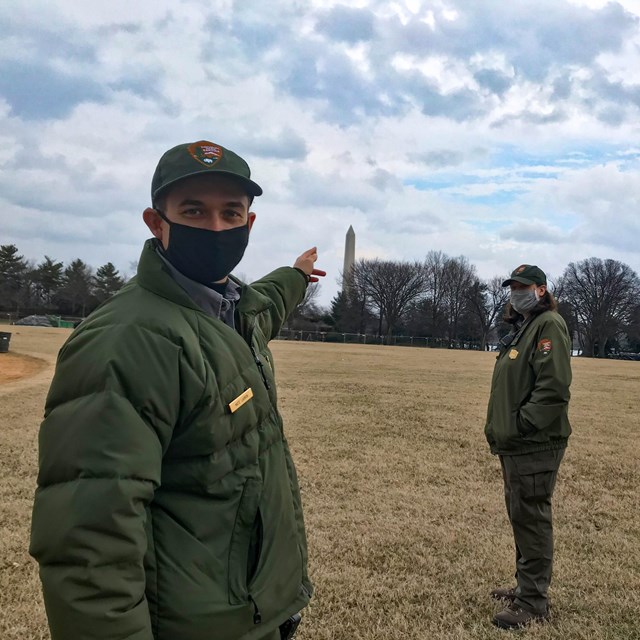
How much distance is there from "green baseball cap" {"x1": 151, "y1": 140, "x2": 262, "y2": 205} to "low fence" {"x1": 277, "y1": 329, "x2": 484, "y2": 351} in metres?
68.0

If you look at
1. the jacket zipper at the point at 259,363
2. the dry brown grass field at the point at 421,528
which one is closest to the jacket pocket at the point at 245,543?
the jacket zipper at the point at 259,363

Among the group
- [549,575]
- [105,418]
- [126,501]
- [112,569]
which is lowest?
[549,575]

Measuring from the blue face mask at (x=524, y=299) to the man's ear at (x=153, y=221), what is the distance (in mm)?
2925

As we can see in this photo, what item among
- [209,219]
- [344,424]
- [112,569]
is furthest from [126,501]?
[344,424]

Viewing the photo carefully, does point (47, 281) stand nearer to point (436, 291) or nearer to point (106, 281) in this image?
point (106, 281)

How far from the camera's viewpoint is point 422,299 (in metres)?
82.2

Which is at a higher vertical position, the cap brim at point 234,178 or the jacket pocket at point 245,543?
the cap brim at point 234,178

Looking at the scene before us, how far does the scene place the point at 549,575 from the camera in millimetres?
3906

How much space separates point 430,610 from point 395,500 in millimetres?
2384

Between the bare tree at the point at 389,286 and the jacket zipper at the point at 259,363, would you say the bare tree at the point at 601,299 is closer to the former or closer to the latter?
the bare tree at the point at 389,286

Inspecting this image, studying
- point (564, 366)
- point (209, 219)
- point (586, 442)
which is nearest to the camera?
point (209, 219)

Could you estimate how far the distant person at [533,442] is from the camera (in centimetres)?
379

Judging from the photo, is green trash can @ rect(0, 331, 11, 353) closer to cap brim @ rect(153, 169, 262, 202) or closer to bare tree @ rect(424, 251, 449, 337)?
cap brim @ rect(153, 169, 262, 202)

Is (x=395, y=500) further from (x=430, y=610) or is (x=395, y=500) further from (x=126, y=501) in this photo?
(x=126, y=501)
